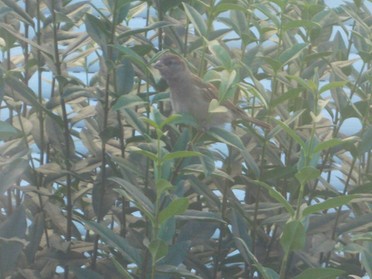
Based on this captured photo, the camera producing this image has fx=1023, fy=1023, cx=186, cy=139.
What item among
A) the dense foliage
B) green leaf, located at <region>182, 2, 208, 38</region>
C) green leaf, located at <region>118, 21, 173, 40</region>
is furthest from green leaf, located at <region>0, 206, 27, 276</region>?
green leaf, located at <region>182, 2, 208, 38</region>

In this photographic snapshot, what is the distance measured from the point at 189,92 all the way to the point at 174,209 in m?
0.78

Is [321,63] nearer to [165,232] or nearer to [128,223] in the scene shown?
[128,223]

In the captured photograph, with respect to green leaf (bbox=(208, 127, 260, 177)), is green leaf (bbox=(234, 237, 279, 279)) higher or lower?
lower

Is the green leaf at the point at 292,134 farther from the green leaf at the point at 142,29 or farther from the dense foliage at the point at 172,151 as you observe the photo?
the green leaf at the point at 142,29

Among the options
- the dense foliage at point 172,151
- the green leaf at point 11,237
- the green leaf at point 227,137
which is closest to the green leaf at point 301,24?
the dense foliage at point 172,151

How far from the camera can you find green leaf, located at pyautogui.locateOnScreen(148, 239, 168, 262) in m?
2.00

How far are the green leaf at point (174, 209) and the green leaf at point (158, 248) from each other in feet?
0.14

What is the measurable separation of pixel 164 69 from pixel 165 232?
72cm

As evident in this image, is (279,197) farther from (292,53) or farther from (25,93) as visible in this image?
(25,93)

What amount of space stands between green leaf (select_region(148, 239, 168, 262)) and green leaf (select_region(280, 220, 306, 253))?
236 mm

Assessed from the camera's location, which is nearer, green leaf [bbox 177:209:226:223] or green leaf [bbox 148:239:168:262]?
green leaf [bbox 148:239:168:262]

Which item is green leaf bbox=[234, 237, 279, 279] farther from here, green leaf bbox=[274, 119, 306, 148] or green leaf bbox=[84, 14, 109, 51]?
green leaf bbox=[84, 14, 109, 51]

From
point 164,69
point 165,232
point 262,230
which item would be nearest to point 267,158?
point 262,230

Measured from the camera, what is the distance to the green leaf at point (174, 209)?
193cm
